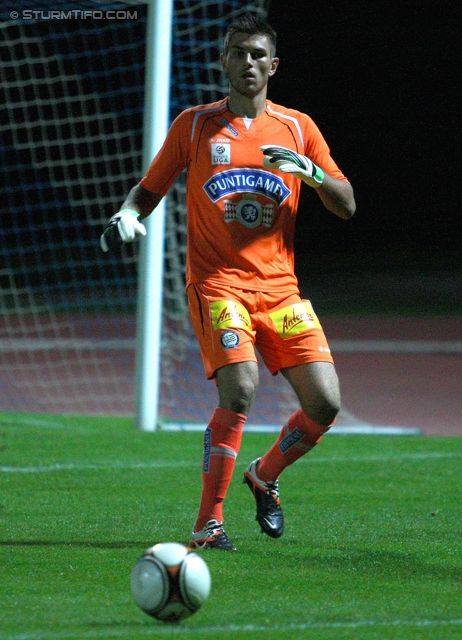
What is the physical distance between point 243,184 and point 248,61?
0.50 meters

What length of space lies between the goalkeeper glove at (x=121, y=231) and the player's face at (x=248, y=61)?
28.9 inches

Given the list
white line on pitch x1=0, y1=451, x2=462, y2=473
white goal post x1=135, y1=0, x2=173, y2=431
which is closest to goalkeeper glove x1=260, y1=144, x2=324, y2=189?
white line on pitch x1=0, y1=451, x2=462, y2=473

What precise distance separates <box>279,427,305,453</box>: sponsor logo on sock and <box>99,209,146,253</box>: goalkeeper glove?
108 centimetres

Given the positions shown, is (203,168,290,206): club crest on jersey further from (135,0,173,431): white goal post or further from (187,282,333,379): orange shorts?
(135,0,173,431): white goal post

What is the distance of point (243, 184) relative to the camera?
4.69 m

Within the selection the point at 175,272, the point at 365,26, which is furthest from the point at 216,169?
the point at 365,26

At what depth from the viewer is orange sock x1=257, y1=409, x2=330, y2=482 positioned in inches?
189

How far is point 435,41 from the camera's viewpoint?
24.7 metres

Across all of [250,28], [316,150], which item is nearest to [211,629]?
[316,150]

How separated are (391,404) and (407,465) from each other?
11.1 feet

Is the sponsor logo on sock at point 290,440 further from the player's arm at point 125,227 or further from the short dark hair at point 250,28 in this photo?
the short dark hair at point 250,28

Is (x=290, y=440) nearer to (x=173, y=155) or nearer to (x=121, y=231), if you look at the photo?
(x=121, y=231)

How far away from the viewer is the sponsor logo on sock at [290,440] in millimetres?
4827

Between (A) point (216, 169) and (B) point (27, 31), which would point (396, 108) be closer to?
(B) point (27, 31)
